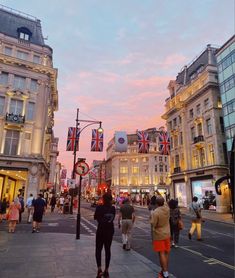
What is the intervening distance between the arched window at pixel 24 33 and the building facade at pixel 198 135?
85.0 feet

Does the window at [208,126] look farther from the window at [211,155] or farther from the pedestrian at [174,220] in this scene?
the pedestrian at [174,220]

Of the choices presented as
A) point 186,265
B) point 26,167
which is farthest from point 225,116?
point 186,265

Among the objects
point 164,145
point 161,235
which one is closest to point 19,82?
point 164,145

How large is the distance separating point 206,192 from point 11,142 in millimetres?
27179

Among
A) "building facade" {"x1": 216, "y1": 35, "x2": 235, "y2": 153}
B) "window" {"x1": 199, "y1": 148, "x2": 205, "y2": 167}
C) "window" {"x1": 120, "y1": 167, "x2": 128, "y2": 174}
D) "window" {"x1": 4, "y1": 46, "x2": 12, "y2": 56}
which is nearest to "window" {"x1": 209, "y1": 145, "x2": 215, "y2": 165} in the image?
"window" {"x1": 199, "y1": 148, "x2": 205, "y2": 167}

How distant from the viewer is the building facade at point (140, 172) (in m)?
81.2

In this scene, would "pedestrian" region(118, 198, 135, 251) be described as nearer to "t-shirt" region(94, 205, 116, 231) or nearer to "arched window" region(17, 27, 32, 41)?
"t-shirt" region(94, 205, 116, 231)

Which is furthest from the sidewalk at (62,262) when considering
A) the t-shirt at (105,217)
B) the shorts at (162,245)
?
the t-shirt at (105,217)

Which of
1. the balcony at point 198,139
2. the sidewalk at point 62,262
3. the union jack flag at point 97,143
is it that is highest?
the balcony at point 198,139

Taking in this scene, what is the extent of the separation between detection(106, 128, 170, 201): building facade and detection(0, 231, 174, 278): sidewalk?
71.9 m

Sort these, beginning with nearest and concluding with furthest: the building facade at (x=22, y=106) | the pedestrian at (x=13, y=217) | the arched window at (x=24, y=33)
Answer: the pedestrian at (x=13, y=217) → the building facade at (x=22, y=106) → the arched window at (x=24, y=33)

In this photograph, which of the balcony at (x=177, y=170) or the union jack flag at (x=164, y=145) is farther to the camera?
the balcony at (x=177, y=170)

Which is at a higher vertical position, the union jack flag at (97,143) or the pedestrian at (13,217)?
the union jack flag at (97,143)

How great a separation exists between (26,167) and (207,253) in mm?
26279
